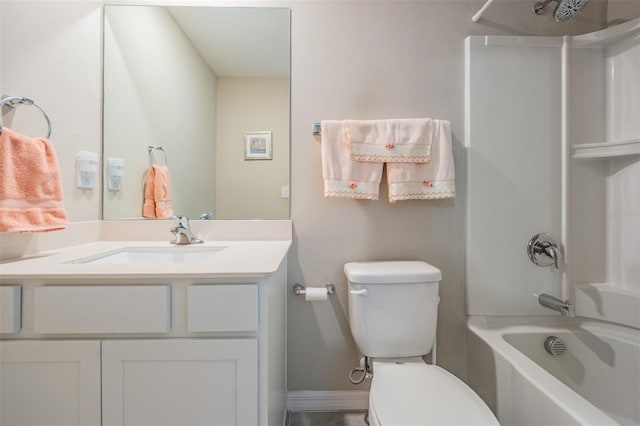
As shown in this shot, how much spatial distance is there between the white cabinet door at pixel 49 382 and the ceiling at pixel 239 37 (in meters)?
1.22

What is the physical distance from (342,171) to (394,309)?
64 cm

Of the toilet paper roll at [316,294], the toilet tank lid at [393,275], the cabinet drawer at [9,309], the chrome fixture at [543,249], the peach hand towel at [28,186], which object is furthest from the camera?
the chrome fixture at [543,249]

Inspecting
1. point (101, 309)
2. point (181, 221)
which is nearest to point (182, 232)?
point (181, 221)

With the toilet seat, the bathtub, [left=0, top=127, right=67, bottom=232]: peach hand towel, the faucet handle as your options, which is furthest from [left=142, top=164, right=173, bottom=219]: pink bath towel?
the bathtub

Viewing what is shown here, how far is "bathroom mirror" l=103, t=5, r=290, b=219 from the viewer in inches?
55.5

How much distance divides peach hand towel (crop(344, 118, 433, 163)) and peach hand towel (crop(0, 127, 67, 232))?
43.2 inches

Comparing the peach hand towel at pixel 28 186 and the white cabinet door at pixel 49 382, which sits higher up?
the peach hand towel at pixel 28 186

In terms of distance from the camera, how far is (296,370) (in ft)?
4.83

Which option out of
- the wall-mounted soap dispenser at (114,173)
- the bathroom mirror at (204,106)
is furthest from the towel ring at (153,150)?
the wall-mounted soap dispenser at (114,173)

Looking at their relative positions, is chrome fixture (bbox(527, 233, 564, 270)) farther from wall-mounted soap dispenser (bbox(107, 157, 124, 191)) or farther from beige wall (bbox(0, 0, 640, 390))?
wall-mounted soap dispenser (bbox(107, 157, 124, 191))

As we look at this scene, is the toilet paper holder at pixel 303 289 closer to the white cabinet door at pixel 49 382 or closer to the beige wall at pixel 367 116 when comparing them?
the beige wall at pixel 367 116

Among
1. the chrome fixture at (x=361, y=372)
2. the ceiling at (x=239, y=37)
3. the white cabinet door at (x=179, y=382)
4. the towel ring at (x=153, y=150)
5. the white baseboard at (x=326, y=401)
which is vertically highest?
the ceiling at (x=239, y=37)

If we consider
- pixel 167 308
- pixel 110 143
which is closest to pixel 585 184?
pixel 167 308

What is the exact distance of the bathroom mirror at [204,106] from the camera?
1410 millimetres
